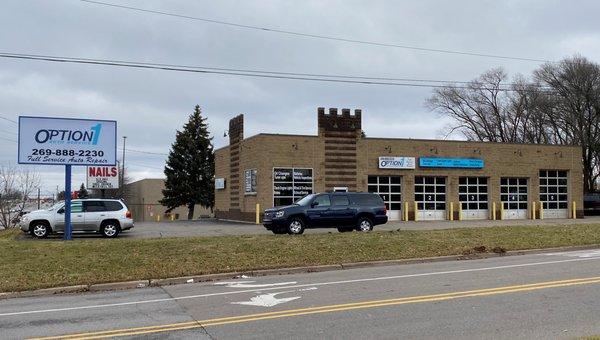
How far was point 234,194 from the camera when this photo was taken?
38.4 metres

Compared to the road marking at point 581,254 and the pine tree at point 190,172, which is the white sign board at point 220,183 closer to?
the pine tree at point 190,172

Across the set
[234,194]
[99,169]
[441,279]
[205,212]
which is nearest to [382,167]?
[234,194]

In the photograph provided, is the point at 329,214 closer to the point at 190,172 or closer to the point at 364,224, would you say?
the point at 364,224

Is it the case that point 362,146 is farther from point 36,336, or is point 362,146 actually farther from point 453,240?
point 36,336

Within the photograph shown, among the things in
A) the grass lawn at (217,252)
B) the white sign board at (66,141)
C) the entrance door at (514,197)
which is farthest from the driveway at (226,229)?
the entrance door at (514,197)

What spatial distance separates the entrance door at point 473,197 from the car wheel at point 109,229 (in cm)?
2256

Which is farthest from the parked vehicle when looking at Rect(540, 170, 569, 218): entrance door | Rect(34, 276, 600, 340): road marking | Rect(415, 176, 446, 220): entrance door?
Rect(34, 276, 600, 340): road marking

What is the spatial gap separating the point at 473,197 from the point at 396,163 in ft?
20.1

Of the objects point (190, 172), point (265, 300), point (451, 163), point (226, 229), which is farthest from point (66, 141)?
point (190, 172)

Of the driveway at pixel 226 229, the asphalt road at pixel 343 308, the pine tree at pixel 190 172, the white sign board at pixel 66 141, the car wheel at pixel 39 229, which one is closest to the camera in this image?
the asphalt road at pixel 343 308

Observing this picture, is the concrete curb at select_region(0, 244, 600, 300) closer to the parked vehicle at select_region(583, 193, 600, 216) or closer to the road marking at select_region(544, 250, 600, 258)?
the road marking at select_region(544, 250, 600, 258)

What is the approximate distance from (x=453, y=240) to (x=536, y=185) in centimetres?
2355

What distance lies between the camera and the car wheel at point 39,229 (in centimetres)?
2253

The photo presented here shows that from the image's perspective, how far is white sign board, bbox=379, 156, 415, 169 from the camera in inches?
1405
